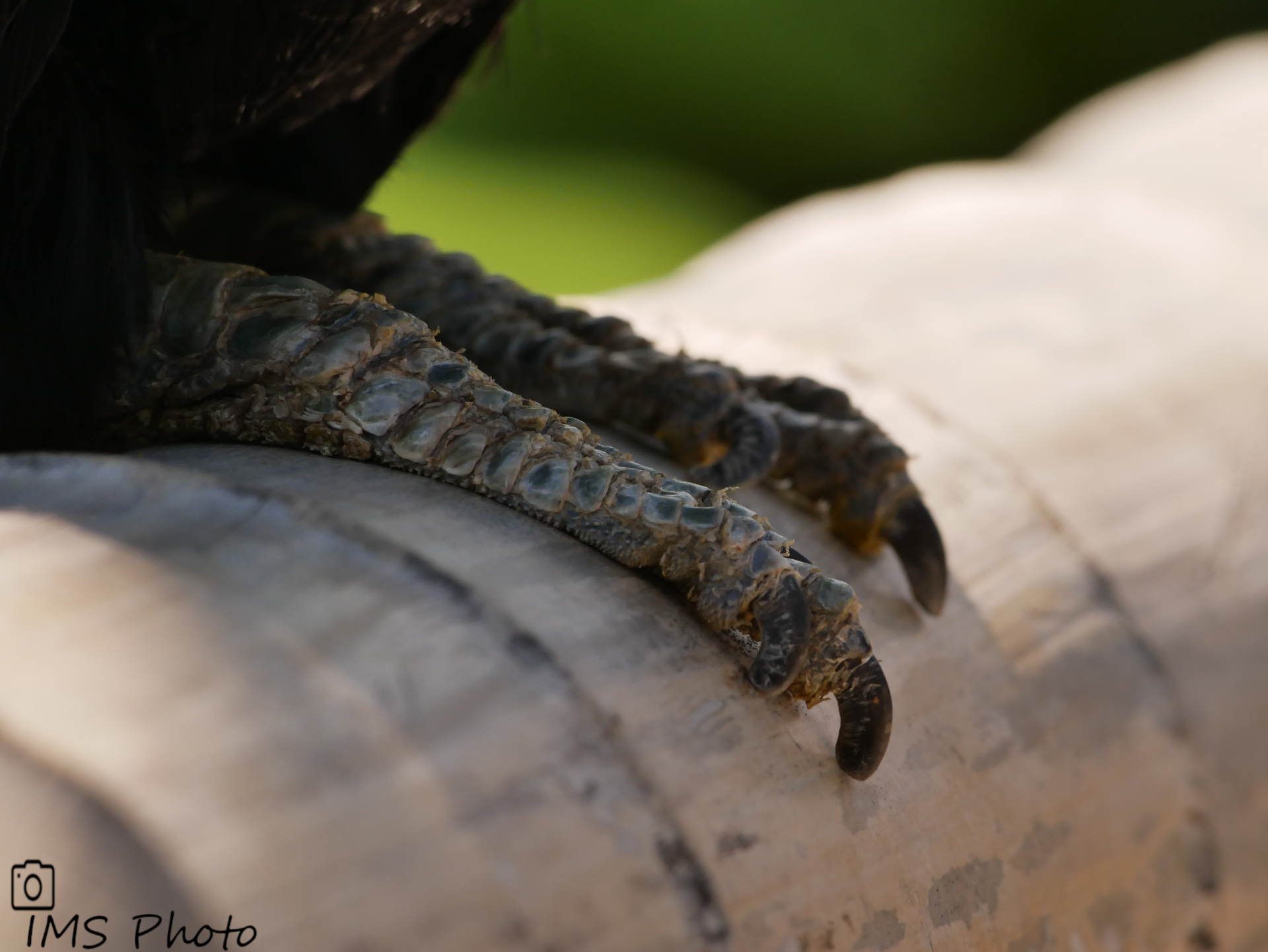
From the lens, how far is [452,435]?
1.97 feet

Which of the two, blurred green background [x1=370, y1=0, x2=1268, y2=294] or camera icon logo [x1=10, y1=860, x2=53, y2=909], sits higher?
camera icon logo [x1=10, y1=860, x2=53, y2=909]

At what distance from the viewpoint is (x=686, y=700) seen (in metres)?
0.52

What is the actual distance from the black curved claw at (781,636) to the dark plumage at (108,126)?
0.37 meters

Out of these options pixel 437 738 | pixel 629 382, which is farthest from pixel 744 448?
pixel 437 738

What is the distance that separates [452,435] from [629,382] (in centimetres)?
19

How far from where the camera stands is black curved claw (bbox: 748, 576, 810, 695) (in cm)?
54

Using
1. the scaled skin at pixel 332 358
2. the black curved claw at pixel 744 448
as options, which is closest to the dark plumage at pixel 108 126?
the scaled skin at pixel 332 358

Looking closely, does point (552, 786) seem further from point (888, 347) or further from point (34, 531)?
point (888, 347)

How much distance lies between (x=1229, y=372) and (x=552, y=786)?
77cm

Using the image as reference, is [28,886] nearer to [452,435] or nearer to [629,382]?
[452,435]

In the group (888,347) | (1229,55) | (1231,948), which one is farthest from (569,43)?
(1231,948)

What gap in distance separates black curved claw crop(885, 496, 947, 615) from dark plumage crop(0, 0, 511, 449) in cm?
40

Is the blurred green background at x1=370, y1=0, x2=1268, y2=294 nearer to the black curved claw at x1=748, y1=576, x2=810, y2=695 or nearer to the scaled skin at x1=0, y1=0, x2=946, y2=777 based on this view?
the scaled skin at x1=0, y1=0, x2=946, y2=777

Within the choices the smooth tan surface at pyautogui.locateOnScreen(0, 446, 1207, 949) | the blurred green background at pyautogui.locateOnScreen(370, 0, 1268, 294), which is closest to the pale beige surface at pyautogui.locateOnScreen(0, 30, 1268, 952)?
the smooth tan surface at pyautogui.locateOnScreen(0, 446, 1207, 949)
